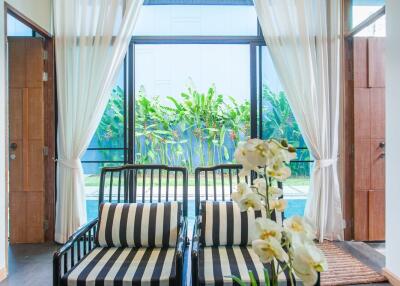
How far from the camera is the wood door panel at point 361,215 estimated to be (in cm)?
Result: 360

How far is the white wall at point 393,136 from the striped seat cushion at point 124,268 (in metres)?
1.77

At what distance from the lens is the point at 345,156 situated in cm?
364

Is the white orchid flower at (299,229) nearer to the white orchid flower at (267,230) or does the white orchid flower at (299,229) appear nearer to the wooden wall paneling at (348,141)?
the white orchid flower at (267,230)

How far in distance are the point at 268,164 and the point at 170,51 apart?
3.19m

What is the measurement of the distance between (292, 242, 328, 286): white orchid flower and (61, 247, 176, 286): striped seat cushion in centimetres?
113

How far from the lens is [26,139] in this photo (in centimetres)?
364

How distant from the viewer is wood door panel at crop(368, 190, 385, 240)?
3.61 metres

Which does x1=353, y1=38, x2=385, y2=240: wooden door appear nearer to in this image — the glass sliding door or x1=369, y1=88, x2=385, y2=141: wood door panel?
x1=369, y1=88, x2=385, y2=141: wood door panel

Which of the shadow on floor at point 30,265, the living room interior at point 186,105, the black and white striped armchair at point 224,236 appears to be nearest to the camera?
the black and white striped armchair at point 224,236

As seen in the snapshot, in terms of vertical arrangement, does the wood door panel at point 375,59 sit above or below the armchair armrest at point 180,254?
above

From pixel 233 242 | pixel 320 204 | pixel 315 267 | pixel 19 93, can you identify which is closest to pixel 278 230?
pixel 315 267

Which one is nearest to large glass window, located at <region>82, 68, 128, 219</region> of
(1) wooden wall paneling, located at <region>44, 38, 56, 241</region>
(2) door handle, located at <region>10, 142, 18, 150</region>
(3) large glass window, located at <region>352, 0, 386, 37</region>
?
(1) wooden wall paneling, located at <region>44, 38, 56, 241</region>

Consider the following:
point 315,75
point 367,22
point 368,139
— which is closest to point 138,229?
point 315,75

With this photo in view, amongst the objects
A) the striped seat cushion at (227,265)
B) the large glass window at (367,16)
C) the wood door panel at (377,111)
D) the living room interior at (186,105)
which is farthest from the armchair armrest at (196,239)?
the large glass window at (367,16)
